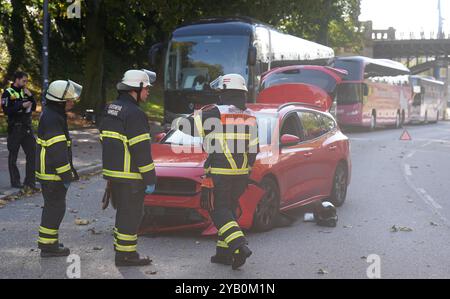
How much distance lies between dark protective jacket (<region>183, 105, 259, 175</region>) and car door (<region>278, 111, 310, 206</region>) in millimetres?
1980

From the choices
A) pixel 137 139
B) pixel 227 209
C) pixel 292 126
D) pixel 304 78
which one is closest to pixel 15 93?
pixel 292 126

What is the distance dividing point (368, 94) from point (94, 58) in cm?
1203

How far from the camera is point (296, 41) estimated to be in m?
26.8

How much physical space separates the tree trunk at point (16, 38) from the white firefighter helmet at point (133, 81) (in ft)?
72.1

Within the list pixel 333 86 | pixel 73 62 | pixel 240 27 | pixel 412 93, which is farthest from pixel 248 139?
pixel 412 93

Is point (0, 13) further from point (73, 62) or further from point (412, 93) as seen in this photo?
point (412, 93)

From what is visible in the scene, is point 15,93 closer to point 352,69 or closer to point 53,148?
point 53,148

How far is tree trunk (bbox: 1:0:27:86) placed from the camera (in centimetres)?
2856

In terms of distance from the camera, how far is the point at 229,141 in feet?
22.9

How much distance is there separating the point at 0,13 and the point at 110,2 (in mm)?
6412

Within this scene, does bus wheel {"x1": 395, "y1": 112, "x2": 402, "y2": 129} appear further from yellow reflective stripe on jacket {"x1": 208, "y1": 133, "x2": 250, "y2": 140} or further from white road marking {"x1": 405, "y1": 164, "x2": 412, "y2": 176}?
yellow reflective stripe on jacket {"x1": 208, "y1": 133, "x2": 250, "y2": 140}

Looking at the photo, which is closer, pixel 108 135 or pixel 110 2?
pixel 108 135

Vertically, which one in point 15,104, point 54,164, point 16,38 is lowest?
point 54,164
